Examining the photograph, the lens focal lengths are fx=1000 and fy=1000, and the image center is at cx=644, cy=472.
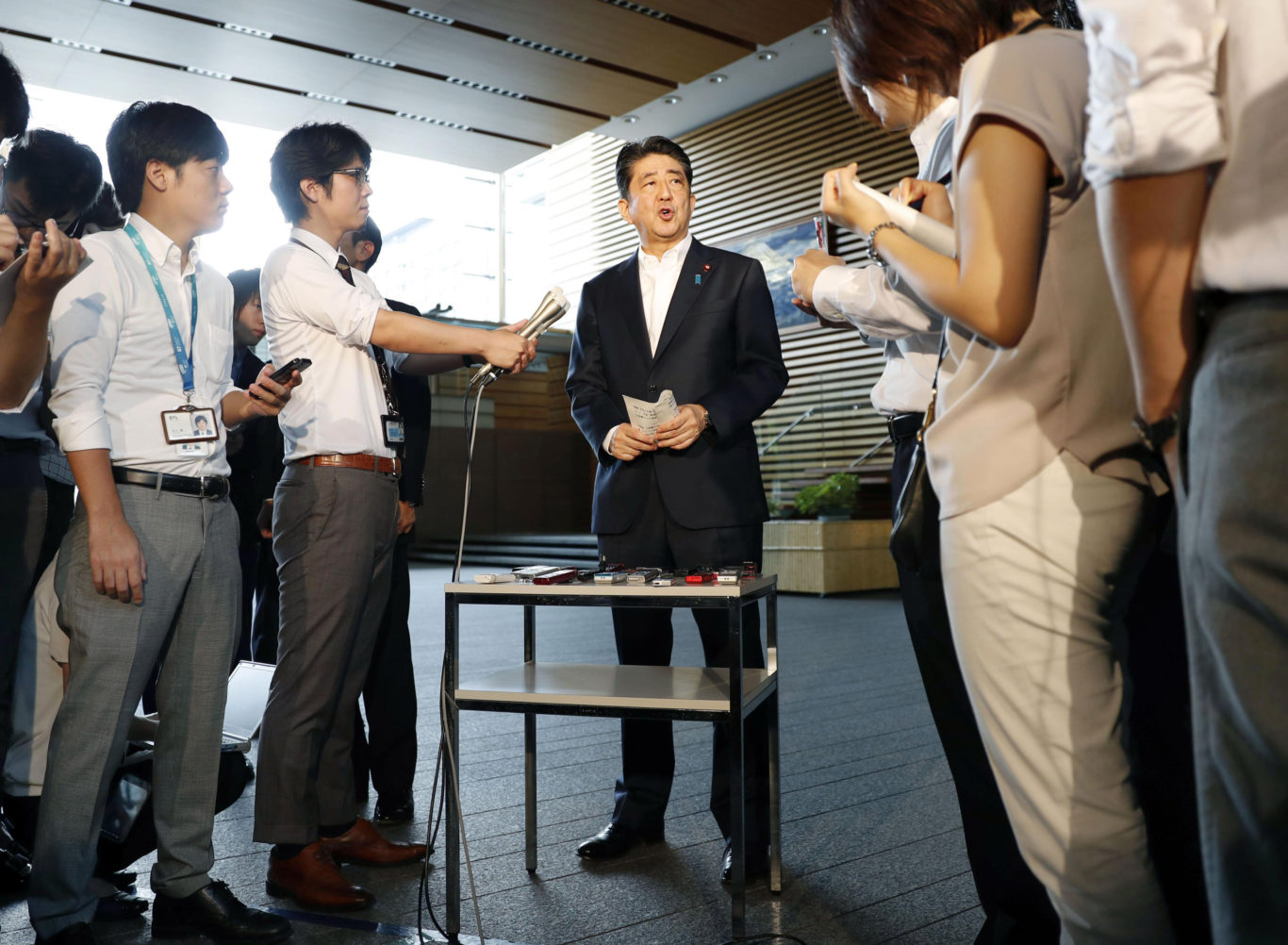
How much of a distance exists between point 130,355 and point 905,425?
4.73 ft

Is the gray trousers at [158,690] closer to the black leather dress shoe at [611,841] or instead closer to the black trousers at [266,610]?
the black leather dress shoe at [611,841]

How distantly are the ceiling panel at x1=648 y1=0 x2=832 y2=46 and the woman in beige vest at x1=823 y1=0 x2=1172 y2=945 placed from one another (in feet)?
26.1

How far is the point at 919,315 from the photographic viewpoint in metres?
1.45

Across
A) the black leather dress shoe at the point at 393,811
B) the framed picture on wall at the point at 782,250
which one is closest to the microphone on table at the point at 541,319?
the black leather dress shoe at the point at 393,811

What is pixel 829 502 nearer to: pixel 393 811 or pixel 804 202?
pixel 804 202

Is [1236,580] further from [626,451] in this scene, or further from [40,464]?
[40,464]

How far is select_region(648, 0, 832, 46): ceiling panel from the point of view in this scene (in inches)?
327

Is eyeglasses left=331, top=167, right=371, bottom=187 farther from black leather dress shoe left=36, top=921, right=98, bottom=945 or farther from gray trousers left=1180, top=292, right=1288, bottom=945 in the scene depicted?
gray trousers left=1180, top=292, right=1288, bottom=945

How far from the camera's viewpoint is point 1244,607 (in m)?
0.75

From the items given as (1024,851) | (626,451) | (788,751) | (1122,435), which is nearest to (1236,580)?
(1122,435)

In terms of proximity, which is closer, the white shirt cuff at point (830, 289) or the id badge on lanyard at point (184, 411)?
the white shirt cuff at point (830, 289)

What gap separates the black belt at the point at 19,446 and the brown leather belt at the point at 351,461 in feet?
1.77

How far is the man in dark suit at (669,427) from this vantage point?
7.89 ft

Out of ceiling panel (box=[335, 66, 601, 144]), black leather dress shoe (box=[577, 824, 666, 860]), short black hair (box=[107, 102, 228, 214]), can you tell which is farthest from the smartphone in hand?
ceiling panel (box=[335, 66, 601, 144])
